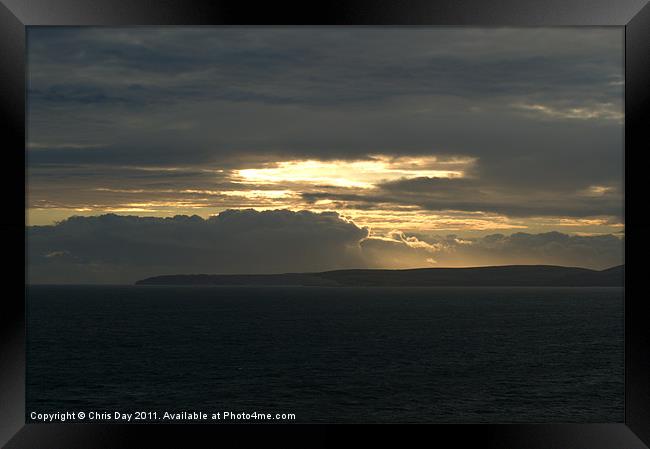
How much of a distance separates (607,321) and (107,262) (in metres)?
59.1

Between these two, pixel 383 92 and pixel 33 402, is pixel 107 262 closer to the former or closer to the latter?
pixel 383 92

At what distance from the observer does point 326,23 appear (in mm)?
3553

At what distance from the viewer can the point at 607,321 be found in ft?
193

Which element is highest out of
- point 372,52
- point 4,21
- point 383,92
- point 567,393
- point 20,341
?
point 372,52

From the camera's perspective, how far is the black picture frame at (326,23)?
3.46 meters

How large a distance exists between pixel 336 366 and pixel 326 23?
38.6m

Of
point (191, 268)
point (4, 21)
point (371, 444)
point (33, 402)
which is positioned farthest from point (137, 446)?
point (191, 268)

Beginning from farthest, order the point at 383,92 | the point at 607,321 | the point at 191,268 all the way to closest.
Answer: the point at 191,268 < the point at 383,92 < the point at 607,321

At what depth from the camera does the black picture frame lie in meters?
3.46

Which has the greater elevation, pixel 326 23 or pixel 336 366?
pixel 326 23

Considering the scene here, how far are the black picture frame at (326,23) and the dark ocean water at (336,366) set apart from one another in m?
24.8

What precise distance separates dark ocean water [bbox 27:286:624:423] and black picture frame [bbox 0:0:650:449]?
2480 cm

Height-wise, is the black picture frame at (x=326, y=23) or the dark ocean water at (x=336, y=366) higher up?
the black picture frame at (x=326, y=23)

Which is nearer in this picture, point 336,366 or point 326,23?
point 326,23
